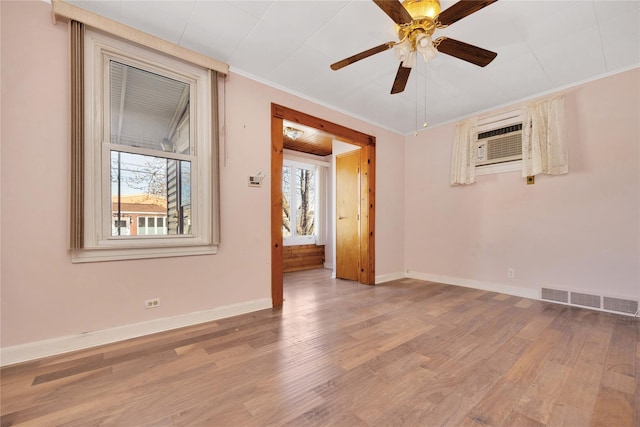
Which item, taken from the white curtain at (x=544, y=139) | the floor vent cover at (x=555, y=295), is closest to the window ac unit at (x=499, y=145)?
the white curtain at (x=544, y=139)

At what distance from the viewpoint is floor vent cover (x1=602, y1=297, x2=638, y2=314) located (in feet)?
9.28

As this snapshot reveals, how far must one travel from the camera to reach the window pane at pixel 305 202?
6.06m

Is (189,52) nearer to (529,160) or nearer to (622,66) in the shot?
(529,160)

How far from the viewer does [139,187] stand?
246 cm

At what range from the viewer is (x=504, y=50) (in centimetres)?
258

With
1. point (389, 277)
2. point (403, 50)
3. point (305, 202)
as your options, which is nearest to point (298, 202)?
point (305, 202)

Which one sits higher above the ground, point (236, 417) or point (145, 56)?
point (145, 56)

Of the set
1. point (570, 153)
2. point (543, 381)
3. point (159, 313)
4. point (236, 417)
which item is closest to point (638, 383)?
point (543, 381)

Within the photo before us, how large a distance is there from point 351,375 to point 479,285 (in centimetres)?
314

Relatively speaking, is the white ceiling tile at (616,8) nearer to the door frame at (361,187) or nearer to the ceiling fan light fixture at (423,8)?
the ceiling fan light fixture at (423,8)

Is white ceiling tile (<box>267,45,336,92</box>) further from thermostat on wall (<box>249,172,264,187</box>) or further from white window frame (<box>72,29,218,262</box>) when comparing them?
thermostat on wall (<box>249,172,264,187</box>)

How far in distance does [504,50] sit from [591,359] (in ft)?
8.99

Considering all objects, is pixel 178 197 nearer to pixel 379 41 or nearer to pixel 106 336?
pixel 106 336

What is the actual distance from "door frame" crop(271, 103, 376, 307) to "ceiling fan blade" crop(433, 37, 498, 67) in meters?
1.86
